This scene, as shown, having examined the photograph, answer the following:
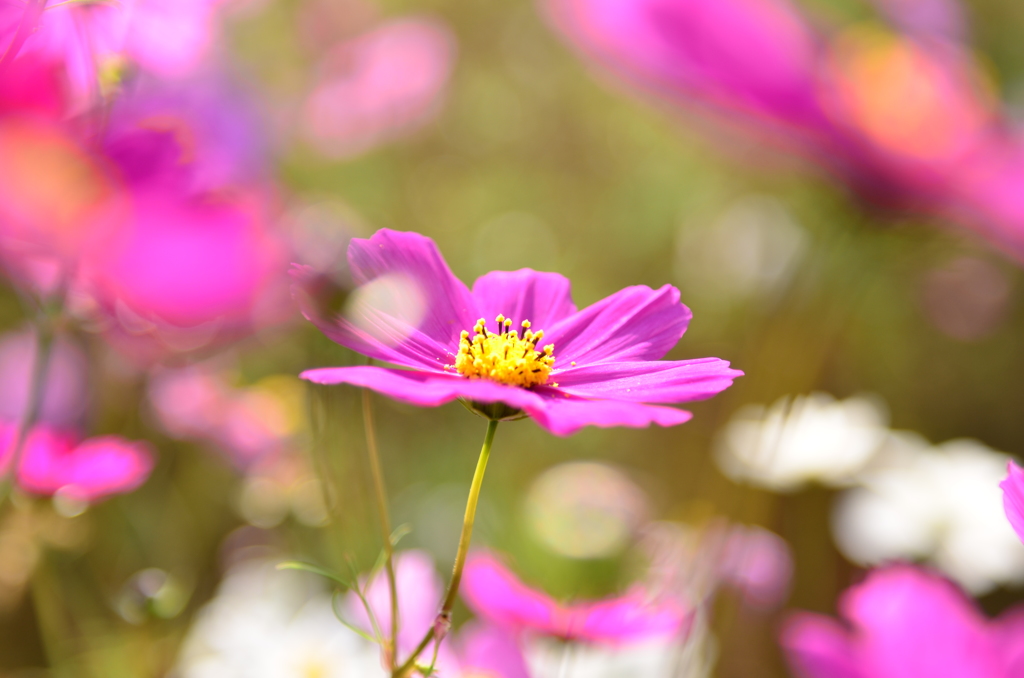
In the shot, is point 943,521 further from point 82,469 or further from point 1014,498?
point 82,469

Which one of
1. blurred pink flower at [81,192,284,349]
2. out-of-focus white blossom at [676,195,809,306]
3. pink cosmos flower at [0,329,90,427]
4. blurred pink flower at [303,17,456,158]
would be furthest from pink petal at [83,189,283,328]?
out-of-focus white blossom at [676,195,809,306]

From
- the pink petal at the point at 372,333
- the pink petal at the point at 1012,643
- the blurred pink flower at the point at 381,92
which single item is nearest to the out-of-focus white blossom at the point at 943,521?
the pink petal at the point at 1012,643

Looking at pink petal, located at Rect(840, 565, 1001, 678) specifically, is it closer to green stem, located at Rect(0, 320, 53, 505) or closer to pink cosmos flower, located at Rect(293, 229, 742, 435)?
pink cosmos flower, located at Rect(293, 229, 742, 435)

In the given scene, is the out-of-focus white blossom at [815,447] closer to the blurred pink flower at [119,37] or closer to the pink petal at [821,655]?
the pink petal at [821,655]

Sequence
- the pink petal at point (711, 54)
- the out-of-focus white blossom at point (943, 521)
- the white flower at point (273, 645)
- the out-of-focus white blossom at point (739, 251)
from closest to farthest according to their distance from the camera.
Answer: the pink petal at point (711, 54) < the white flower at point (273, 645) < the out-of-focus white blossom at point (943, 521) < the out-of-focus white blossom at point (739, 251)

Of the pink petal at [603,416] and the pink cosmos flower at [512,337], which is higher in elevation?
the pink petal at [603,416]

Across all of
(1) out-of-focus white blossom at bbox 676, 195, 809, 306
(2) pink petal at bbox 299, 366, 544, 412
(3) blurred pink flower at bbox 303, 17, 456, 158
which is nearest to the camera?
(2) pink petal at bbox 299, 366, 544, 412
